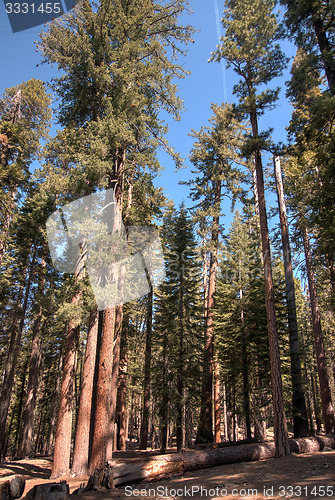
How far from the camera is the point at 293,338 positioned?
1320cm

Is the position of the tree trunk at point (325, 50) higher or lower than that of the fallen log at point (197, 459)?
higher

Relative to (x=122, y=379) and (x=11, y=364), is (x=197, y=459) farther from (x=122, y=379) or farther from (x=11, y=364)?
(x=11, y=364)

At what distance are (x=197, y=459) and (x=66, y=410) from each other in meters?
4.75

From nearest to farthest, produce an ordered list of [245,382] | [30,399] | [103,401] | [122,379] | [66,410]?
[103,401]
[66,410]
[245,382]
[30,399]
[122,379]

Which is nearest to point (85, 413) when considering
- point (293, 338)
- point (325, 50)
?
point (293, 338)

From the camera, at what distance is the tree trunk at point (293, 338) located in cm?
1192

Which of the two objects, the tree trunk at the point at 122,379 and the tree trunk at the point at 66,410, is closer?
the tree trunk at the point at 66,410

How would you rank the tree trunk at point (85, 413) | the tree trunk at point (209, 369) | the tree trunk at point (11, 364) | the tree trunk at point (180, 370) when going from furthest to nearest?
the tree trunk at point (11, 364), the tree trunk at point (209, 369), the tree trunk at point (180, 370), the tree trunk at point (85, 413)

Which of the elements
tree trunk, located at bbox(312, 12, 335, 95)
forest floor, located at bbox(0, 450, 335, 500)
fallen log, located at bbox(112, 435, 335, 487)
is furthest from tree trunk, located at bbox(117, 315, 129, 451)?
tree trunk, located at bbox(312, 12, 335, 95)

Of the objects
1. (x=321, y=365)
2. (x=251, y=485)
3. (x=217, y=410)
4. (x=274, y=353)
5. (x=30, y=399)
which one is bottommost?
(x=251, y=485)

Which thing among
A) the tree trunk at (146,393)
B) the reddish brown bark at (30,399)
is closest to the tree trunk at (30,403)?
the reddish brown bark at (30,399)

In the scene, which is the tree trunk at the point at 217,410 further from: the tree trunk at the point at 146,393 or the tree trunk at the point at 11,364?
the tree trunk at the point at 11,364

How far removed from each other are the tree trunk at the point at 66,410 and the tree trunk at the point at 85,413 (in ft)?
1.45

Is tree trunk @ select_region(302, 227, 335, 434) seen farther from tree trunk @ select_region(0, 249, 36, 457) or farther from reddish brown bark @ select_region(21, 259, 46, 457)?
tree trunk @ select_region(0, 249, 36, 457)
